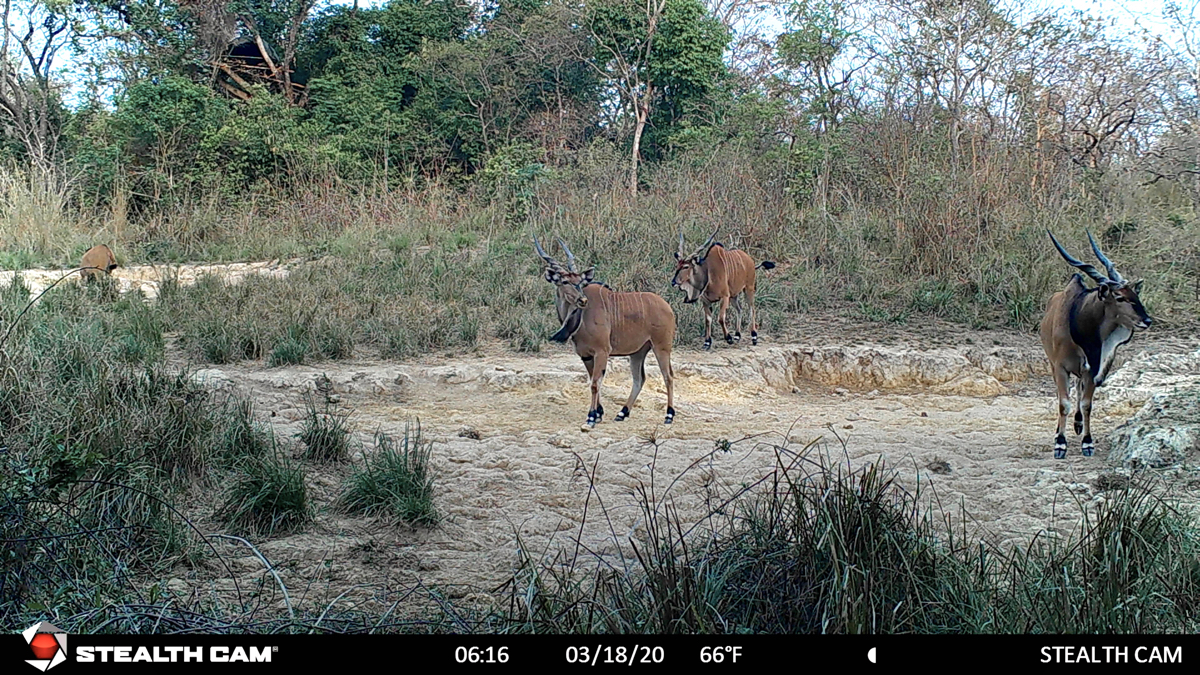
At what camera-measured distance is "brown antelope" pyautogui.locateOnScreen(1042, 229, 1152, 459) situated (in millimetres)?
6125

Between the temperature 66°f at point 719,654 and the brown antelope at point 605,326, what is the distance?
15.0 ft

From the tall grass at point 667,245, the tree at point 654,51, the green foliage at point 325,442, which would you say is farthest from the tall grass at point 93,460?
the tree at point 654,51

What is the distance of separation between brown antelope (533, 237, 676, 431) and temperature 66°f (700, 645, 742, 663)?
4571 mm

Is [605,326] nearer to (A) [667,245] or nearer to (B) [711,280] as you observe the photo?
(B) [711,280]

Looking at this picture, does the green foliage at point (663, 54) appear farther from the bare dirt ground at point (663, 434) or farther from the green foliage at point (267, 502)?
the green foliage at point (267, 502)

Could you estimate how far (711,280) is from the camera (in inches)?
418

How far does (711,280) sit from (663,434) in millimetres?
3733

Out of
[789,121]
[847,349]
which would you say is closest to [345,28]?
[789,121]

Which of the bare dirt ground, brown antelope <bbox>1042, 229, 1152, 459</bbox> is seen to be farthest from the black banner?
brown antelope <bbox>1042, 229, 1152, 459</bbox>

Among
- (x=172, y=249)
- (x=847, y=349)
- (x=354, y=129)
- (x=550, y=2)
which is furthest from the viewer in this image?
(x=550, y=2)

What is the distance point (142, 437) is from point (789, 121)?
48.9ft

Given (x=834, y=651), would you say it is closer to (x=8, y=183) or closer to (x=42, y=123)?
(x=8, y=183)

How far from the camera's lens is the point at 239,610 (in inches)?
141
